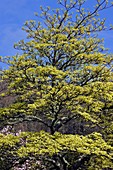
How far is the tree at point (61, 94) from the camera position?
1091cm

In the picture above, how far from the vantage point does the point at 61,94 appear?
10961 mm

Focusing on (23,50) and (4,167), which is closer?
(4,167)

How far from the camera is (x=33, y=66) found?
475 inches

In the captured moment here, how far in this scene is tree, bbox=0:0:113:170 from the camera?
1091 cm

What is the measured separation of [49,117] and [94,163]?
8.92 ft

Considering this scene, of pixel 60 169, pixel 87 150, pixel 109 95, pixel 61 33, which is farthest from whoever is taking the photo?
pixel 61 33

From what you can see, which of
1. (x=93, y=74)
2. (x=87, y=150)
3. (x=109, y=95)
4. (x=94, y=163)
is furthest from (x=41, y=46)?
(x=94, y=163)

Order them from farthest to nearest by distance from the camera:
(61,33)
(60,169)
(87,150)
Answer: (61,33)
(60,169)
(87,150)

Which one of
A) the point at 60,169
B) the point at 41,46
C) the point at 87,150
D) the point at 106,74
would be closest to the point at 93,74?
the point at 106,74

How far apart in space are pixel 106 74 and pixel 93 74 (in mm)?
528

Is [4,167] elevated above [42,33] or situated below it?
below

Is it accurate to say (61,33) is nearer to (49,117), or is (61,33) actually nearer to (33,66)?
(33,66)

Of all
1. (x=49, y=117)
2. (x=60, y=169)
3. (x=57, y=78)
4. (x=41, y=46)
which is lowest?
(x=60, y=169)

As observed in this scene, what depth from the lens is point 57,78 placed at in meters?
11.6
